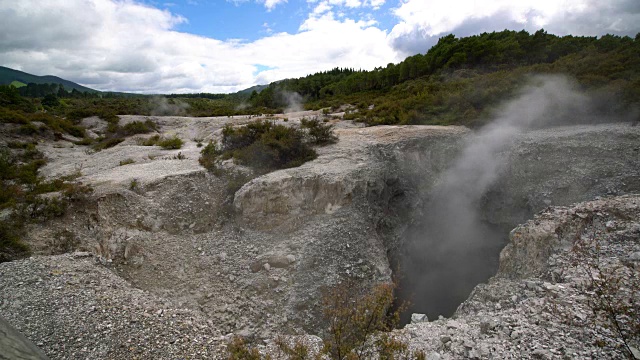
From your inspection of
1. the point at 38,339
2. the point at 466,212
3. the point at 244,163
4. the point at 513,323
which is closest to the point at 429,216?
the point at 466,212

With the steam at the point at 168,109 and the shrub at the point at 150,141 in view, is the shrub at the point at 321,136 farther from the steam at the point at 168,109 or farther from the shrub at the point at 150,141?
the steam at the point at 168,109

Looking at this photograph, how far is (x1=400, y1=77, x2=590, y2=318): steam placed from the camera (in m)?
14.8

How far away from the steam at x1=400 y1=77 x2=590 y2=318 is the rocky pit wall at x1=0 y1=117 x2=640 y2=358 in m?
0.70

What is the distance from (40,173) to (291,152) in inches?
615

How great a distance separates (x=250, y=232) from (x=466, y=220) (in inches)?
432

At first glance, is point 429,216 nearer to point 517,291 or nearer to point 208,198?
point 517,291

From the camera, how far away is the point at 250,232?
12.0 meters

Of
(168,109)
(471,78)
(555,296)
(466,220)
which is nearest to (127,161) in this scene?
(466,220)

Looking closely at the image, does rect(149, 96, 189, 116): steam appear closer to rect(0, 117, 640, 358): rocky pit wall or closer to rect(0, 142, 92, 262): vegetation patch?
rect(0, 117, 640, 358): rocky pit wall

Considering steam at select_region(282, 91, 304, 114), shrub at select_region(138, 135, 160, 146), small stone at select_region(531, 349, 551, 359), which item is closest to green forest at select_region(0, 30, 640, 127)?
steam at select_region(282, 91, 304, 114)

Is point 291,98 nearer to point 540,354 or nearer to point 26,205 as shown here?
point 26,205

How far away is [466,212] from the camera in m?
15.5

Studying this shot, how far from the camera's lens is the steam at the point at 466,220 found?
1476 centimetres

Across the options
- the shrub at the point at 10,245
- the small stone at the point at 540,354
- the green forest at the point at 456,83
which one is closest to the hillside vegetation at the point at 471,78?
the green forest at the point at 456,83
